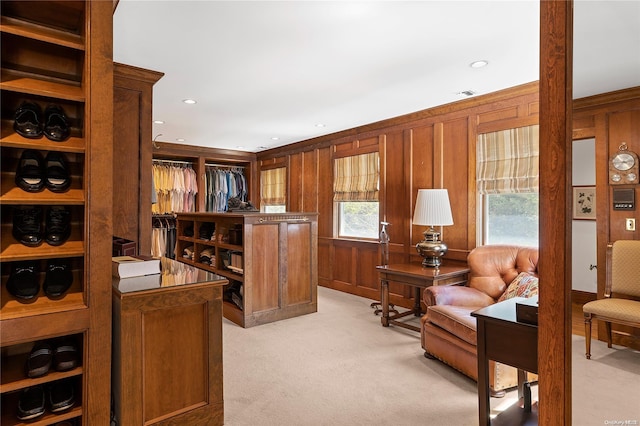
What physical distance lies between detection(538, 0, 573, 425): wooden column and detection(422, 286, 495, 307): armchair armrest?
1.95 metres

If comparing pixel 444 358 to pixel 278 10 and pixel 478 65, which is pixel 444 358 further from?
pixel 278 10

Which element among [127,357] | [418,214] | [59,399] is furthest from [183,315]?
[418,214]

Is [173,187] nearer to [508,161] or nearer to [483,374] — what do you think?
[508,161]

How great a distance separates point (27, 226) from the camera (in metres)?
1.62

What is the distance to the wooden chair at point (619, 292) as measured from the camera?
3.53ft

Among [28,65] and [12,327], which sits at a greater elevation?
[28,65]

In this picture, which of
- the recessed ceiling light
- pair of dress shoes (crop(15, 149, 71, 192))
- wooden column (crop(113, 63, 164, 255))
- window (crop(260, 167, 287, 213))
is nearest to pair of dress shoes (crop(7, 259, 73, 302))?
pair of dress shoes (crop(15, 149, 71, 192))

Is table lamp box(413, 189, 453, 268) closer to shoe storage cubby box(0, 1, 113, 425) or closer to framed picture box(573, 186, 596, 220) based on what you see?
framed picture box(573, 186, 596, 220)

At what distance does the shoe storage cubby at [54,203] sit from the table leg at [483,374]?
1.72 meters

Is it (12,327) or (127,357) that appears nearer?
(12,327)

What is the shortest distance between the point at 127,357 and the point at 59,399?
1.01 ft

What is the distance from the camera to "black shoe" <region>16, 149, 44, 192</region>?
1581 millimetres

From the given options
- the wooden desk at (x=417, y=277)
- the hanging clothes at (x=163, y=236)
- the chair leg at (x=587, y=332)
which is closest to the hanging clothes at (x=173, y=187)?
the hanging clothes at (x=163, y=236)

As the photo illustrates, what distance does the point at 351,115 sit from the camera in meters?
4.68
